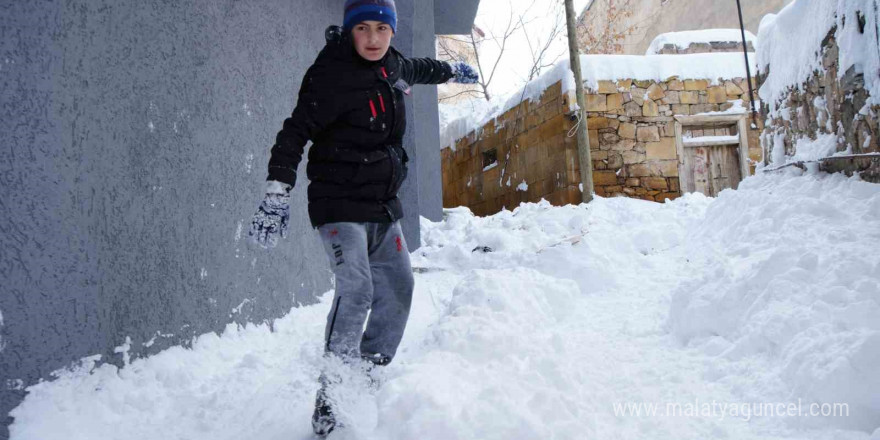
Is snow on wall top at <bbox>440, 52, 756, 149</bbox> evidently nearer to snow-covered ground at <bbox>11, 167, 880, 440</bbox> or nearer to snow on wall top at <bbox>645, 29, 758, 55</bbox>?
snow on wall top at <bbox>645, 29, 758, 55</bbox>

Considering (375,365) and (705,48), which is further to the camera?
(705,48)

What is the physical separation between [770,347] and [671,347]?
47 centimetres

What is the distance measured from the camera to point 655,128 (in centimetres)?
955

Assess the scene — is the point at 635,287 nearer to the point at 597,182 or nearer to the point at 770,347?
the point at 770,347

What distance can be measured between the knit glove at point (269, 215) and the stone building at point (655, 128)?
8031mm

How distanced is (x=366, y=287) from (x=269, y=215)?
1.37 ft

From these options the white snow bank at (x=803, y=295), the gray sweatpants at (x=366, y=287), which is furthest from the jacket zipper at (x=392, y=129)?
the white snow bank at (x=803, y=295)

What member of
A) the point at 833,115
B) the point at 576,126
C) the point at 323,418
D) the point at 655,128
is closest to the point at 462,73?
the point at 323,418

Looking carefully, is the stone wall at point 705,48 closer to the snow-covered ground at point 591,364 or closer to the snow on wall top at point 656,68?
the snow on wall top at point 656,68

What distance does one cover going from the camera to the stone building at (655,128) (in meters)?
9.50

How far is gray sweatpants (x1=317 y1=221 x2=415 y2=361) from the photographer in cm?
178

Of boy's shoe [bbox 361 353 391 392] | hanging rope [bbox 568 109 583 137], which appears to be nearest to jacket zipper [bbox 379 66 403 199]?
boy's shoe [bbox 361 353 391 392]

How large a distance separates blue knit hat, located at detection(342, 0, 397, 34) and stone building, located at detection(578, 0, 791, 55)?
1518cm

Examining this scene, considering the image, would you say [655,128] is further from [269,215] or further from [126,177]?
[126,177]
